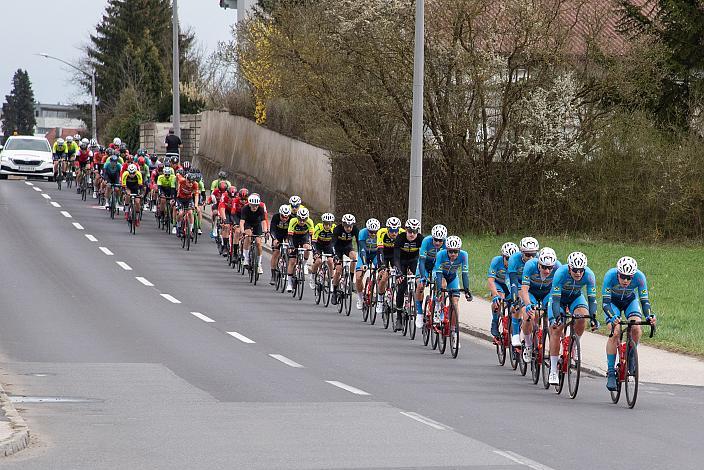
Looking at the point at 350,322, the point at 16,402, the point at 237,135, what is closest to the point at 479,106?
the point at 350,322

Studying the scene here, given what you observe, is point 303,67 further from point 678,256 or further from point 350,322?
point 350,322

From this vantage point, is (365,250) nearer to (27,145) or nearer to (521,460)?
(521,460)

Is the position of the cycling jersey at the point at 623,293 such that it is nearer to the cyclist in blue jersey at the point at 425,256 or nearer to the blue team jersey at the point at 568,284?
the blue team jersey at the point at 568,284

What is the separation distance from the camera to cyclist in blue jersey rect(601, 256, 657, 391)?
1569cm

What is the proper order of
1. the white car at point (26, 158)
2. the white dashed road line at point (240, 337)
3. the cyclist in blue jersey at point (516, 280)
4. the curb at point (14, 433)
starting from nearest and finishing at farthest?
the curb at point (14, 433) < the cyclist in blue jersey at point (516, 280) < the white dashed road line at point (240, 337) < the white car at point (26, 158)

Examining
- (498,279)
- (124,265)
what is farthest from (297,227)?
(498,279)

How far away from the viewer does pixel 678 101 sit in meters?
38.5

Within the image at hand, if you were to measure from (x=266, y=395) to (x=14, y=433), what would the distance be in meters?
4.20

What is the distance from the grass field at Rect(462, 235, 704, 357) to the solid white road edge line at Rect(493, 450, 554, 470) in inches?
358

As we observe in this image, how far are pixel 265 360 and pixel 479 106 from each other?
20137 millimetres

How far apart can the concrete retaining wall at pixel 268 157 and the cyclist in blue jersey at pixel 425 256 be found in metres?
19.7

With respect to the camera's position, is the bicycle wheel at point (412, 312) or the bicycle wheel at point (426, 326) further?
the bicycle wheel at point (412, 312)

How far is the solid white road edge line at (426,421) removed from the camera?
1324 cm

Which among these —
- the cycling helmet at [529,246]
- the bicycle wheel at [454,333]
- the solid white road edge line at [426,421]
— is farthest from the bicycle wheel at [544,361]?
the solid white road edge line at [426,421]
